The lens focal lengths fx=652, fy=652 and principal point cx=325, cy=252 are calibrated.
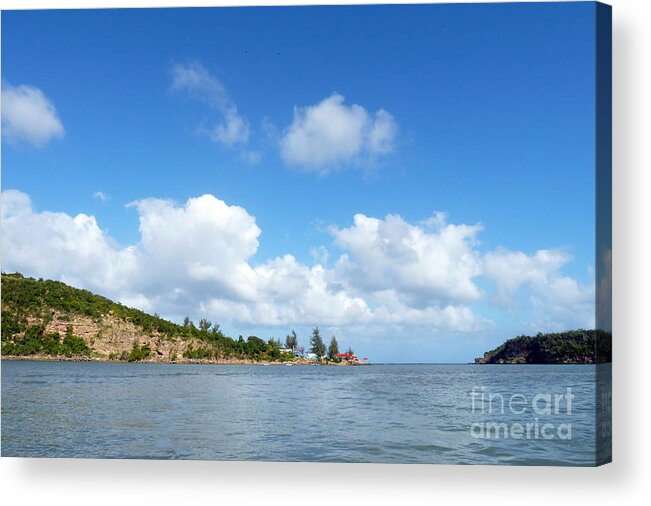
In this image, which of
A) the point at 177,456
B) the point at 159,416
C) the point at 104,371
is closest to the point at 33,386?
the point at 104,371

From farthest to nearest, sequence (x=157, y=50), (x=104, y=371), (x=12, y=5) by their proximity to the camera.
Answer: (x=104, y=371) → (x=157, y=50) → (x=12, y=5)

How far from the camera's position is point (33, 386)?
18453 millimetres

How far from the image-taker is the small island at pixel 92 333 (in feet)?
46.2

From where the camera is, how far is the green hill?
45.9 feet

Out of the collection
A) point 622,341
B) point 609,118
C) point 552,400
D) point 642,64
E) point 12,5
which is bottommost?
point 552,400

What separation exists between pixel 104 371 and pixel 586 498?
20333 mm

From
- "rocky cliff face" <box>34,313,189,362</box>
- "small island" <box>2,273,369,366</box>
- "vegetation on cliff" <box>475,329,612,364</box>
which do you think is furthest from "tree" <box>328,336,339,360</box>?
"rocky cliff face" <box>34,313,189,362</box>

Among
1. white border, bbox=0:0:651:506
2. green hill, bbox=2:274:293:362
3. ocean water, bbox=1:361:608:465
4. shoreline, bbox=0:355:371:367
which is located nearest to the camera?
white border, bbox=0:0:651:506

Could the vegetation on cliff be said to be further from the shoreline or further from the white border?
the shoreline

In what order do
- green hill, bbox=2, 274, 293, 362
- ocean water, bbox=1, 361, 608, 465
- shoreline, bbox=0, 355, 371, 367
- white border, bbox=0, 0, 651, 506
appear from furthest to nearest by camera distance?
shoreline, bbox=0, 355, 371, 367, green hill, bbox=2, 274, 293, 362, ocean water, bbox=1, 361, 608, 465, white border, bbox=0, 0, 651, 506

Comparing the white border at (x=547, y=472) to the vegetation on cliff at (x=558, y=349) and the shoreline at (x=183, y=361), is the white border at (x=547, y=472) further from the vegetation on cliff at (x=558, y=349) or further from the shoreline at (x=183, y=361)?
the shoreline at (x=183, y=361)

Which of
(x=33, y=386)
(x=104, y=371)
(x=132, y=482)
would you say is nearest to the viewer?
(x=132, y=482)

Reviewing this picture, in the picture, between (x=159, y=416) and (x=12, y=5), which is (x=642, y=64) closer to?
(x=12, y=5)

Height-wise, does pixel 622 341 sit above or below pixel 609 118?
below
